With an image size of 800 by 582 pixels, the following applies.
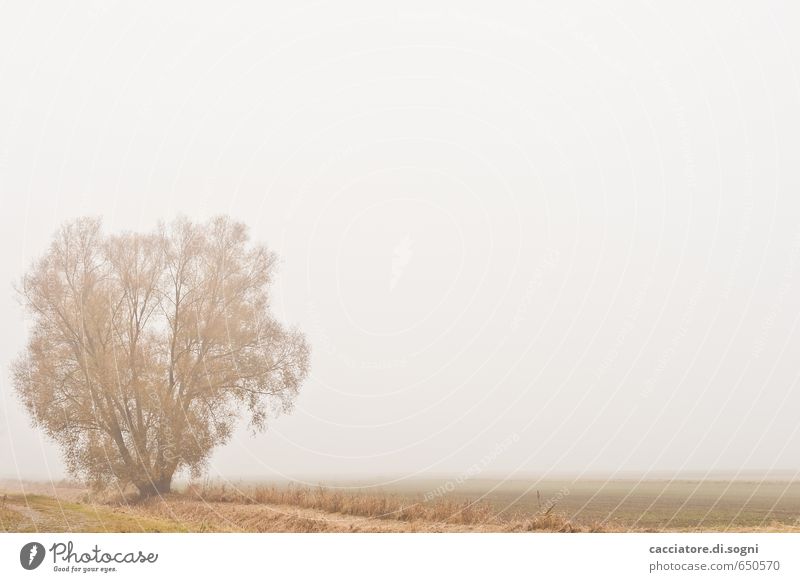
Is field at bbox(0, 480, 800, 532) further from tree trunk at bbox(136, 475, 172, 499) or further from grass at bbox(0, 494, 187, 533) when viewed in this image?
tree trunk at bbox(136, 475, 172, 499)

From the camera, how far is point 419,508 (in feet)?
69.4

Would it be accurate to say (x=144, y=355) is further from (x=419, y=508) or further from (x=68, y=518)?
(x=419, y=508)

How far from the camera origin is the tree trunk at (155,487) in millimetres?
24469

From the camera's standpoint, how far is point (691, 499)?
78.4 feet

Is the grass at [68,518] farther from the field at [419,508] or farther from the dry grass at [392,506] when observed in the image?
the dry grass at [392,506]

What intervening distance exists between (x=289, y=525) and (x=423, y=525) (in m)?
3.51

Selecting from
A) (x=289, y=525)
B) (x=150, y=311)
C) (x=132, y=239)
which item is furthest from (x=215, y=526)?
(x=132, y=239)

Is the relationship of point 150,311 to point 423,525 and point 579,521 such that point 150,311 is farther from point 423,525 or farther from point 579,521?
point 579,521
